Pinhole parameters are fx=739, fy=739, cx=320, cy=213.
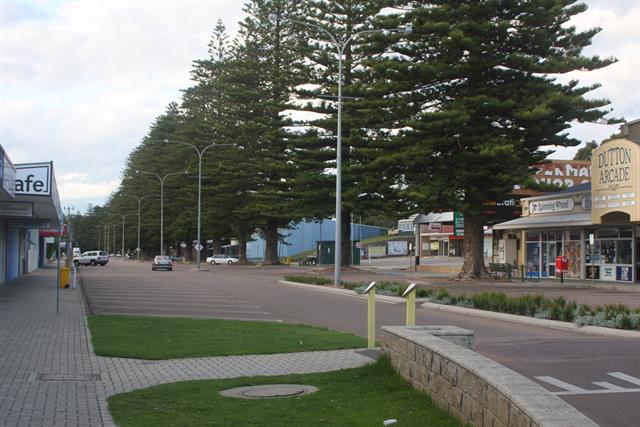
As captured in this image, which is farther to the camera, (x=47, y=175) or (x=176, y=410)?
(x=47, y=175)

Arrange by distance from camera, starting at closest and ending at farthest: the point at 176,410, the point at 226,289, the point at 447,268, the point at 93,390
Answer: the point at 176,410 → the point at 93,390 → the point at 226,289 → the point at 447,268

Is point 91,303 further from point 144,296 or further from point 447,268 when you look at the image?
point 447,268

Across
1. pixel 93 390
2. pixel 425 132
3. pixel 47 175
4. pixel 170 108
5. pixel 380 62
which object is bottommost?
pixel 93 390

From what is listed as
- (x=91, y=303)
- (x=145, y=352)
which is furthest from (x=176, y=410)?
(x=91, y=303)

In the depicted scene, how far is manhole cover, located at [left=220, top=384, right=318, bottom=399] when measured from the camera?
8.38 metres

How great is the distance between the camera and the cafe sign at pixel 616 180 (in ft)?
107

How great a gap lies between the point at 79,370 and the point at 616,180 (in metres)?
28.9

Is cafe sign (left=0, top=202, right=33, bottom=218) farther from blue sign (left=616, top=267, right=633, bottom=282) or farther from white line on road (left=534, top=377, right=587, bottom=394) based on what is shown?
blue sign (left=616, top=267, right=633, bottom=282)

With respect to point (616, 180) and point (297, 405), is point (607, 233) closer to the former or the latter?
point (616, 180)

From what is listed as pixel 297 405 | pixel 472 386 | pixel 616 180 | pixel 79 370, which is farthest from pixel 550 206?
pixel 472 386

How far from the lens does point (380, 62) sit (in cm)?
3538

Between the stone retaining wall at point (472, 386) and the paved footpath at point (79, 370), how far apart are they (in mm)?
2352

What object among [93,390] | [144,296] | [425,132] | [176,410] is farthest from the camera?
[425,132]

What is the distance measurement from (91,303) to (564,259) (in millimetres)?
22329
